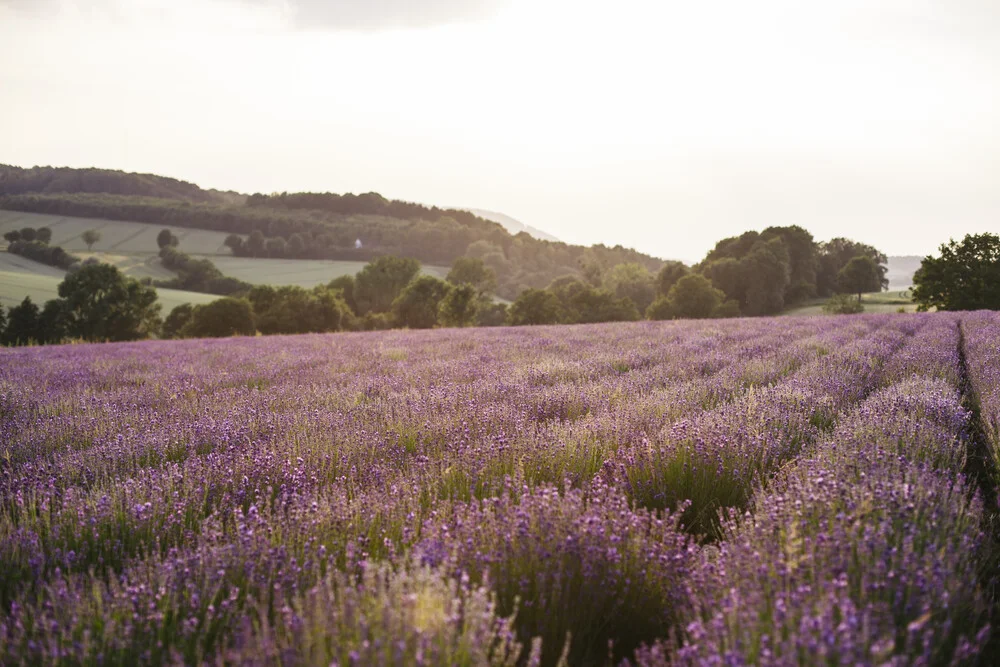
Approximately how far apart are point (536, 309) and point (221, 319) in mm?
22483

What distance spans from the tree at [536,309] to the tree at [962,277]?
1013 inches

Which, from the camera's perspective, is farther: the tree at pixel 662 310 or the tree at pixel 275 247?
the tree at pixel 275 247

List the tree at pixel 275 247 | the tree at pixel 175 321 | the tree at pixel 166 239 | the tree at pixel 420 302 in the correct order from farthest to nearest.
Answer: the tree at pixel 275 247 → the tree at pixel 166 239 → the tree at pixel 420 302 → the tree at pixel 175 321

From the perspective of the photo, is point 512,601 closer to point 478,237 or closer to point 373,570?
point 373,570

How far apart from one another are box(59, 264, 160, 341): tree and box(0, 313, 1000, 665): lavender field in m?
42.3

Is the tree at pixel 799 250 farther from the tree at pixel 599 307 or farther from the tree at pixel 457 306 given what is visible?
the tree at pixel 457 306

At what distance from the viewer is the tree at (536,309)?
141 feet

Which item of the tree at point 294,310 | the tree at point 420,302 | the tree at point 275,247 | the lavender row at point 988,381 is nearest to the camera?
the lavender row at point 988,381

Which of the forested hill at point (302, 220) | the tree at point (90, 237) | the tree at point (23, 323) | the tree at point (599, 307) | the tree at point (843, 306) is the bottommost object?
the tree at point (23, 323)

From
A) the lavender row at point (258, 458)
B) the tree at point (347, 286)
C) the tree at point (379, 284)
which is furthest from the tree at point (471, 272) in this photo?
the lavender row at point (258, 458)

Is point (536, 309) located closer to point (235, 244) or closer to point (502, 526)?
point (502, 526)

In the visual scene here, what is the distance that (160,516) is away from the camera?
2297 millimetres

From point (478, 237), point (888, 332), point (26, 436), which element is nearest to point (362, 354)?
point (26, 436)

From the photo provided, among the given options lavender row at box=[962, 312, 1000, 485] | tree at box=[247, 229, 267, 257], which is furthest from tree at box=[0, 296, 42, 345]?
tree at box=[247, 229, 267, 257]
